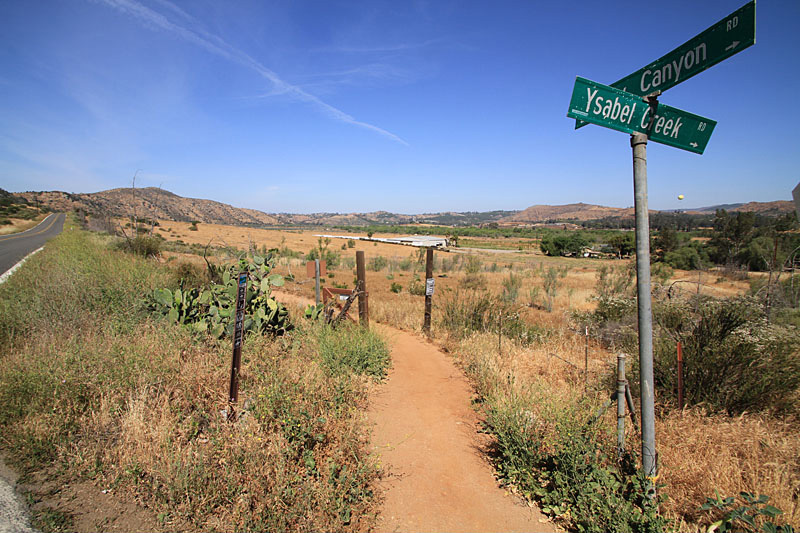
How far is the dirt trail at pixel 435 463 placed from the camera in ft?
10.1

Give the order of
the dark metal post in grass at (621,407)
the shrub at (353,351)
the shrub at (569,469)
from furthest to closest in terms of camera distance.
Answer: the shrub at (353,351)
the dark metal post in grass at (621,407)
the shrub at (569,469)

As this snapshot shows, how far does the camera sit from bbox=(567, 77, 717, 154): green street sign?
7.75ft

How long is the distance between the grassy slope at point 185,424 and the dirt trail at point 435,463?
1.06ft

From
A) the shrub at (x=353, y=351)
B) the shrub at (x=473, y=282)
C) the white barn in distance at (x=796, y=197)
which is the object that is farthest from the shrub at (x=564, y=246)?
the white barn in distance at (x=796, y=197)

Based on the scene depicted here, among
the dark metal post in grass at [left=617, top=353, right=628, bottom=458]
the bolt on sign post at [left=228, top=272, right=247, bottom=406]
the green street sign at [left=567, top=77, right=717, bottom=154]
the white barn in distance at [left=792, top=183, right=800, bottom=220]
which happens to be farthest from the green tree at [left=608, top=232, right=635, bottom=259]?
the bolt on sign post at [left=228, top=272, right=247, bottom=406]

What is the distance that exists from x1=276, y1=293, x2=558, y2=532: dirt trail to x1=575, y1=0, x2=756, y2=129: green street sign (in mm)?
3303

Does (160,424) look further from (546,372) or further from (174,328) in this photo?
(546,372)

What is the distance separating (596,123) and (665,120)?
497mm

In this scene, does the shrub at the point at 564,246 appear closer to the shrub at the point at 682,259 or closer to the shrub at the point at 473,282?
the shrub at the point at 682,259

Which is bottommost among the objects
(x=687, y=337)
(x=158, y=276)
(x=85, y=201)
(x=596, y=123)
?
(x=687, y=337)

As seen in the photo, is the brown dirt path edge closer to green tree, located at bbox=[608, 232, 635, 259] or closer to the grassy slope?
the grassy slope

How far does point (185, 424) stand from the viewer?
12.1ft

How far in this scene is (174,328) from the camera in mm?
5742

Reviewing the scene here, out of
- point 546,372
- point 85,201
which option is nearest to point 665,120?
point 546,372
